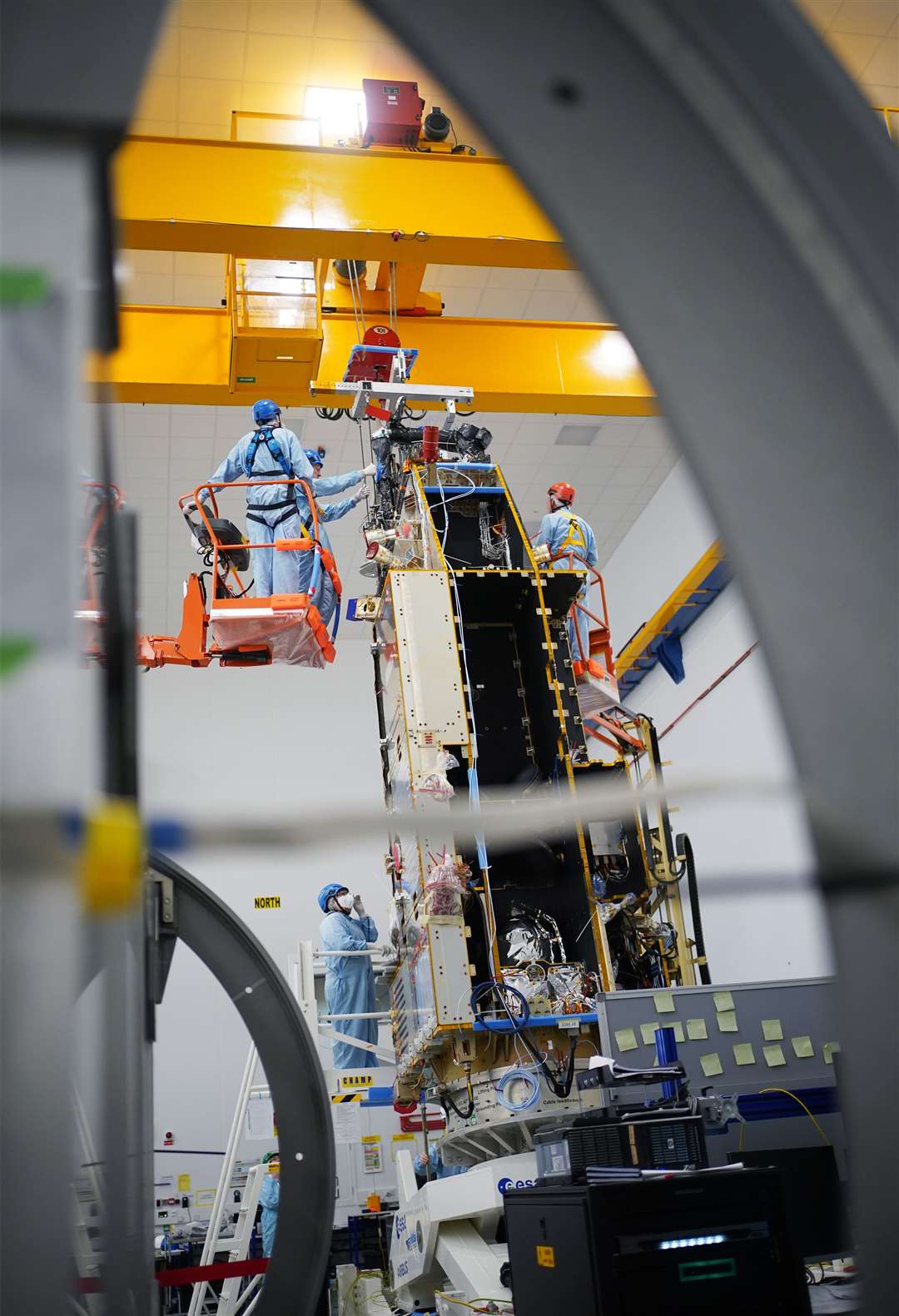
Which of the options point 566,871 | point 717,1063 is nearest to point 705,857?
point 566,871

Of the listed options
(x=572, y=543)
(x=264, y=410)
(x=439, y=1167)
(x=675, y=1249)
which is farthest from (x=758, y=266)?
(x=572, y=543)

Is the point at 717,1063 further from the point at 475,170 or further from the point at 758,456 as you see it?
the point at 475,170

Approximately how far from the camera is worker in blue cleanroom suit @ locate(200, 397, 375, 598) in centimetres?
803

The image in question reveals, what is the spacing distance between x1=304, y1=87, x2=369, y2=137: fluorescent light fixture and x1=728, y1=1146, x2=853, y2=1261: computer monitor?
7552mm

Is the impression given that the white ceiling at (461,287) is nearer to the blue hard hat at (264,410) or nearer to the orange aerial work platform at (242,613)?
the blue hard hat at (264,410)

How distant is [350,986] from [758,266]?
417 inches

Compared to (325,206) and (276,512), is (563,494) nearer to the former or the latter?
(276,512)

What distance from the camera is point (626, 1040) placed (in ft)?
17.4

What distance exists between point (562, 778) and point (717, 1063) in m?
2.12

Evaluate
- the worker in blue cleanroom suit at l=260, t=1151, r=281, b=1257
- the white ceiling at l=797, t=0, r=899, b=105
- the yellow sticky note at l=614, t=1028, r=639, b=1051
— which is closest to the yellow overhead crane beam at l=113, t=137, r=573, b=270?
the white ceiling at l=797, t=0, r=899, b=105

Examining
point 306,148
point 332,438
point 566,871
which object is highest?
point 332,438

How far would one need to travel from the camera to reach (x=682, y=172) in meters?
0.94

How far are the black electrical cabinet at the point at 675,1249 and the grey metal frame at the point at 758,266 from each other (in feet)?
8.81

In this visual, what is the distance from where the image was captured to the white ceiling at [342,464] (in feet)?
40.8
